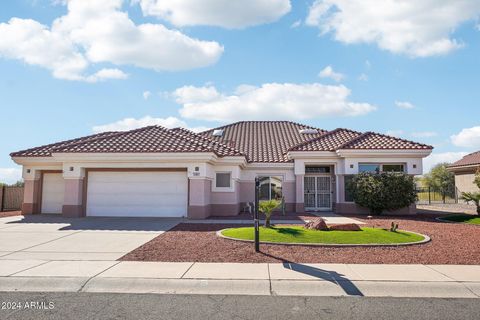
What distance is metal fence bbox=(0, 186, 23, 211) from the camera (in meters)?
22.8

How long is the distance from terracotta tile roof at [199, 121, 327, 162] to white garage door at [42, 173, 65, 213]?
34.8 ft

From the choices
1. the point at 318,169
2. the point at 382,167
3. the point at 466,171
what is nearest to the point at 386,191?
the point at 382,167

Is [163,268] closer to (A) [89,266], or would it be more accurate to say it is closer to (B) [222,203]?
(A) [89,266]

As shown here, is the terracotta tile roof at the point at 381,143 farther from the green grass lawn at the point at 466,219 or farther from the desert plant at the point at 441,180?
the desert plant at the point at 441,180

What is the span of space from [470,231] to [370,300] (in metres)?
9.81

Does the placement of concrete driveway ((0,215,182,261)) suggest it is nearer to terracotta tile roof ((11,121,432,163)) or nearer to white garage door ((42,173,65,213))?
white garage door ((42,173,65,213))

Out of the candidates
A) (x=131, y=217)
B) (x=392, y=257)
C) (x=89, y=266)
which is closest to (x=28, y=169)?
(x=131, y=217)

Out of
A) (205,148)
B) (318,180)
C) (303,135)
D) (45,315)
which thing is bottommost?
(45,315)

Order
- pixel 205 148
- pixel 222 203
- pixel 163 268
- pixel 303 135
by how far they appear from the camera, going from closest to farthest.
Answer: pixel 163 268
pixel 205 148
pixel 222 203
pixel 303 135

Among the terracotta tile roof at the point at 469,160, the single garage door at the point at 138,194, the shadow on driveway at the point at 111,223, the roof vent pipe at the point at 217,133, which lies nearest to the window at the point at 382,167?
the single garage door at the point at 138,194

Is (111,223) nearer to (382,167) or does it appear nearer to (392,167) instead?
(382,167)

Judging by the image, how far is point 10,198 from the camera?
2336 centimetres

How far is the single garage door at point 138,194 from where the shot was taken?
688 inches

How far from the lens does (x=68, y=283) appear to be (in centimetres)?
667
